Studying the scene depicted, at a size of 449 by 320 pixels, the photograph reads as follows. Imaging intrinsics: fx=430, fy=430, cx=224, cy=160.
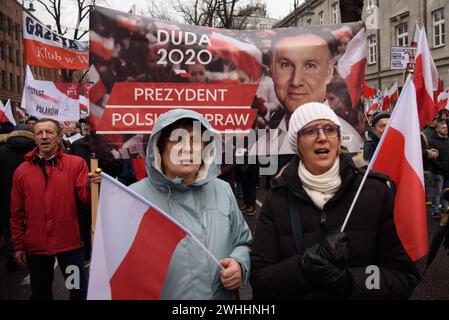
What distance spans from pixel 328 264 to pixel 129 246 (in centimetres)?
86

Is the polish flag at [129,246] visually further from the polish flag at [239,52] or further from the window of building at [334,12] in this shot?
the window of building at [334,12]

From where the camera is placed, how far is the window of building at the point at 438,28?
83.8ft

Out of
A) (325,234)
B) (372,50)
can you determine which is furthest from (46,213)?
(372,50)

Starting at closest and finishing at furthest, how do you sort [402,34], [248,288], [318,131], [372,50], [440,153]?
[318,131]
[248,288]
[440,153]
[402,34]
[372,50]

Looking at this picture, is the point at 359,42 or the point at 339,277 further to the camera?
the point at 359,42

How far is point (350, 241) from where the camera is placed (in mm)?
1922

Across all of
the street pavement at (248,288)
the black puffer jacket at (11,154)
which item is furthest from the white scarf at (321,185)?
the black puffer jacket at (11,154)

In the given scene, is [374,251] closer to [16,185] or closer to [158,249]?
[158,249]

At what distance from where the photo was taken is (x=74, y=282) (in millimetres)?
3533

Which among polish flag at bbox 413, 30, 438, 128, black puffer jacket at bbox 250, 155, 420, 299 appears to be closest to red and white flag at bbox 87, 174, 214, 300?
black puffer jacket at bbox 250, 155, 420, 299

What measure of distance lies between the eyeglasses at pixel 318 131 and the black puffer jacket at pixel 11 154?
4327 mm

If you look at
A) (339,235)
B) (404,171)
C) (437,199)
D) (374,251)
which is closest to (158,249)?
(339,235)

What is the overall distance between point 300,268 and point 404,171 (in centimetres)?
104

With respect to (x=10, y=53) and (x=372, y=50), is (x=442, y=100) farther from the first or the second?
(x=10, y=53)
